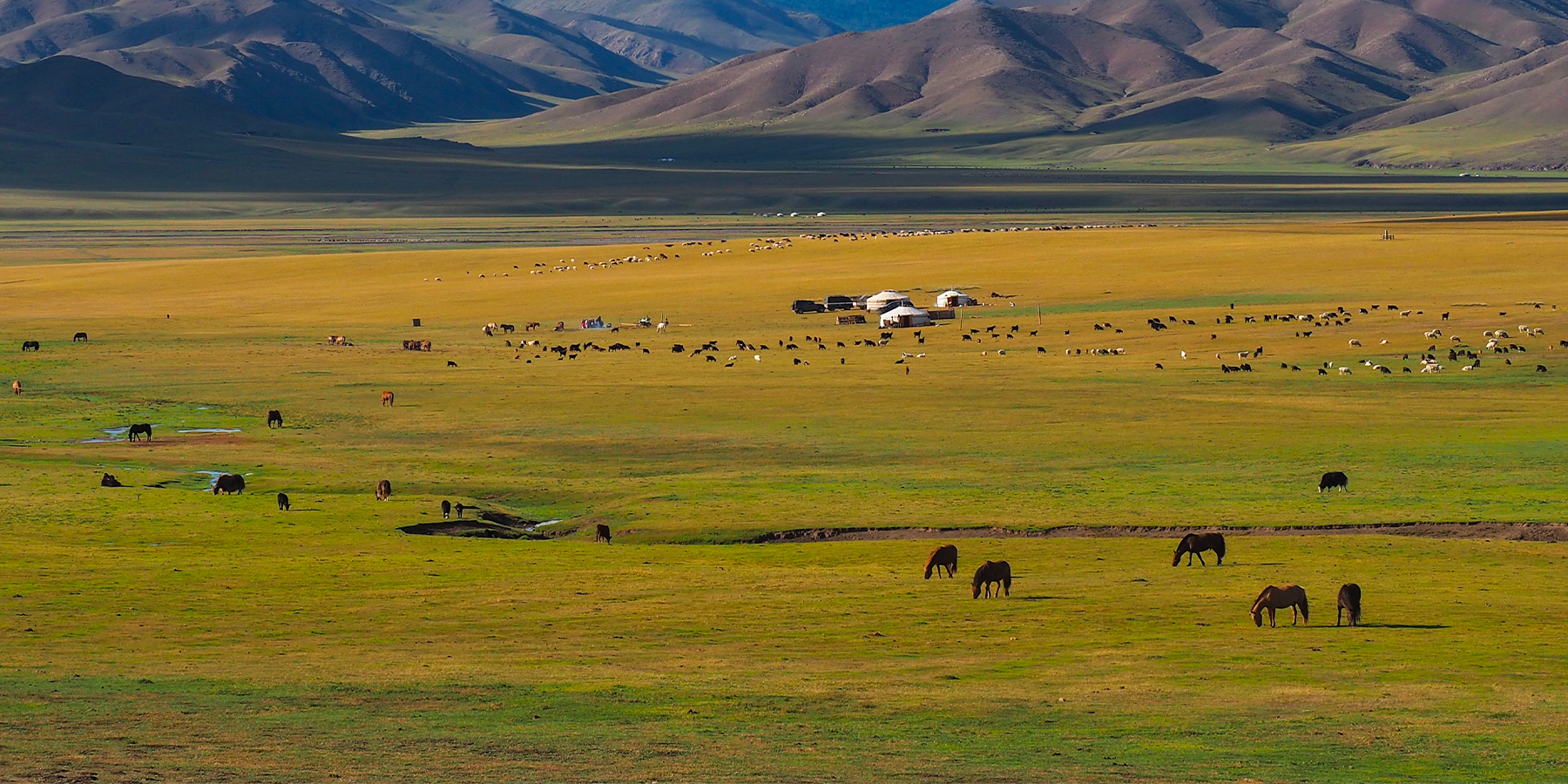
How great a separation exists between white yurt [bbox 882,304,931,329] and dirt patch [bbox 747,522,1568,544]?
43822 mm

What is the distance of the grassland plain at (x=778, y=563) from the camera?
722 inches

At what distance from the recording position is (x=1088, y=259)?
347 ft

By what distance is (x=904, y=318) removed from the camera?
7850 centimetres

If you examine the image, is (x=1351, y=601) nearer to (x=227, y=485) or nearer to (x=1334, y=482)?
(x=1334, y=482)

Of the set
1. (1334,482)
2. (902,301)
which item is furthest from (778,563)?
(902,301)

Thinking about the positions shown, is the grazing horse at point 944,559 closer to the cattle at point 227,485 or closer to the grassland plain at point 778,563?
the grassland plain at point 778,563

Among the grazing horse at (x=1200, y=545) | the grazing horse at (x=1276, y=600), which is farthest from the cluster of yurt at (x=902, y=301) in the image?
the grazing horse at (x=1276, y=600)

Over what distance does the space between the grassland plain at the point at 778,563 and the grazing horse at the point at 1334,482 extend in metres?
0.53

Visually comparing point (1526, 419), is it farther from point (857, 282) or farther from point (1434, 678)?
point (857, 282)

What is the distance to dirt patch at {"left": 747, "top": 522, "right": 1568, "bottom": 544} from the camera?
33062 millimetres

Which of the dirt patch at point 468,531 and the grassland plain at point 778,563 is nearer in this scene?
the grassland plain at point 778,563

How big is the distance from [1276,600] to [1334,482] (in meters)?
14.1

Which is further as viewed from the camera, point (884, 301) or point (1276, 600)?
point (884, 301)

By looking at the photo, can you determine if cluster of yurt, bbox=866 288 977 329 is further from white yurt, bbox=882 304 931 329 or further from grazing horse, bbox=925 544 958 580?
grazing horse, bbox=925 544 958 580
